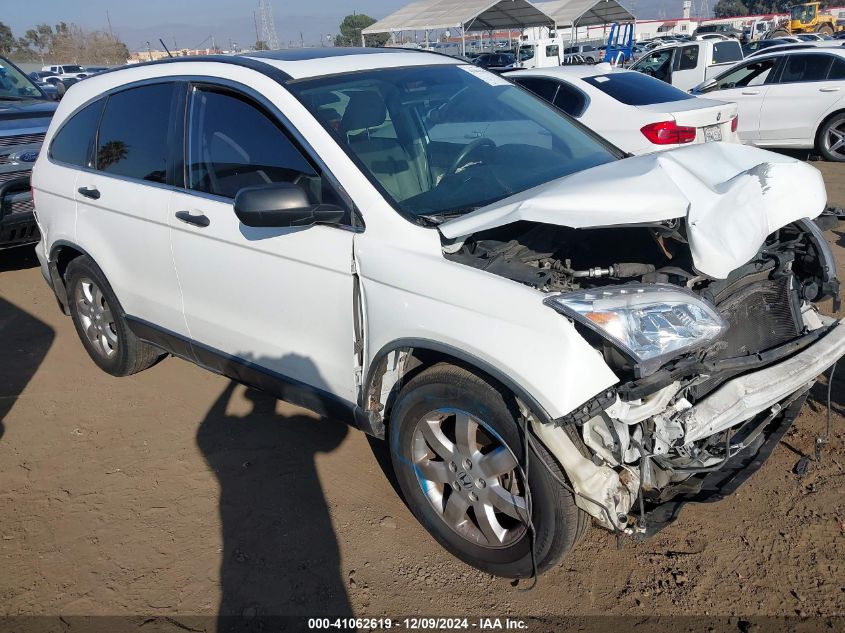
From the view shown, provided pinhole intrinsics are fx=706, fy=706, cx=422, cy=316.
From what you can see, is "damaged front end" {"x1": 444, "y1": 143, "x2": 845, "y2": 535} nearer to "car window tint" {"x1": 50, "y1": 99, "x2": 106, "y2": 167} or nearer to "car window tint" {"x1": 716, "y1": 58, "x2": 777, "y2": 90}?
"car window tint" {"x1": 50, "y1": 99, "x2": 106, "y2": 167}

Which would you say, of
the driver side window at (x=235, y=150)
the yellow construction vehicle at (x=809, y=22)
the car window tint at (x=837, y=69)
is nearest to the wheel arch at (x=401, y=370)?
the driver side window at (x=235, y=150)

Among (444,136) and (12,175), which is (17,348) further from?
(444,136)

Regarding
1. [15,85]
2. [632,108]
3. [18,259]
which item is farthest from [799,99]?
[18,259]

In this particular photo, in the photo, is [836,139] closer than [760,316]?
No

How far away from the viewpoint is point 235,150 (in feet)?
11.2

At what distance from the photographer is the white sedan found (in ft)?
24.6

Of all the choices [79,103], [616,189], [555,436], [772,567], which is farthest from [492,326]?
[79,103]

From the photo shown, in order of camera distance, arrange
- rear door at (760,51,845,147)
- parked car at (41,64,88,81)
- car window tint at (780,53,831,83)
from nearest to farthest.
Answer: rear door at (760,51,845,147)
car window tint at (780,53,831,83)
parked car at (41,64,88,81)

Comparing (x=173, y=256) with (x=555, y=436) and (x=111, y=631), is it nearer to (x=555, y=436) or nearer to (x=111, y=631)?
(x=111, y=631)

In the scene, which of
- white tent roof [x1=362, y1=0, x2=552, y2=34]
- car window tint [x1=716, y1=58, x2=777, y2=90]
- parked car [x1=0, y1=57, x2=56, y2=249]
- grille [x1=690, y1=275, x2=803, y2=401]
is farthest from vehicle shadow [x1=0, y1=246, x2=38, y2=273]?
white tent roof [x1=362, y1=0, x2=552, y2=34]

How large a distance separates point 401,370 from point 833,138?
9904mm

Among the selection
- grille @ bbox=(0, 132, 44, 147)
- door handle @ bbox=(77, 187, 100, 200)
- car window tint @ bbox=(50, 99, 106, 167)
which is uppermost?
car window tint @ bbox=(50, 99, 106, 167)

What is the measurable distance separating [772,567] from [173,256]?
10.3 feet

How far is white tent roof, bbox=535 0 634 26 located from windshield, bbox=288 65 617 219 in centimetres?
2475
